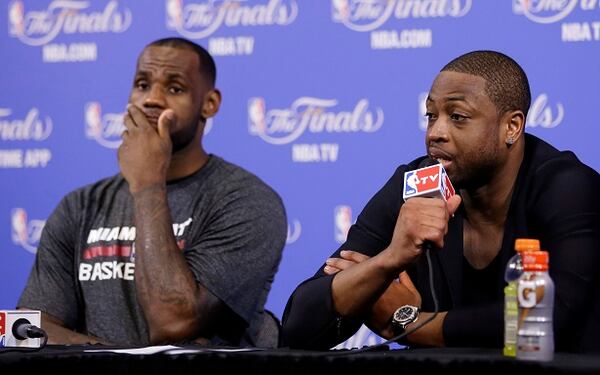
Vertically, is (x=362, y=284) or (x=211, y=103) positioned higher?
(x=211, y=103)

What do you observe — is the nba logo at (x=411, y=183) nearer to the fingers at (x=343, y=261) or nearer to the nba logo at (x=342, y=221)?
the fingers at (x=343, y=261)

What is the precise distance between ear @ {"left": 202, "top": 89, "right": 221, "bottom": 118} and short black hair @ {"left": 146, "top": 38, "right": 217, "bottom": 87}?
0.04 m

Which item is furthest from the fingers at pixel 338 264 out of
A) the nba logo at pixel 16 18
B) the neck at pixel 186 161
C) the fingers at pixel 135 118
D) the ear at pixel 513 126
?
the nba logo at pixel 16 18

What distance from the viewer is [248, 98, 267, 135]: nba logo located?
440cm

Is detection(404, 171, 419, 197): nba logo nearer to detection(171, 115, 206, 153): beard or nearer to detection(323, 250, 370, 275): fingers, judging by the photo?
detection(323, 250, 370, 275): fingers

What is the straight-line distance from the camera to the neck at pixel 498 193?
304cm

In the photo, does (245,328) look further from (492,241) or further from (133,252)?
(492,241)

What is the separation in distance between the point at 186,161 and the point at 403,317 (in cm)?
136

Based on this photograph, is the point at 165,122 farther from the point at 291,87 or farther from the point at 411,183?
the point at 411,183

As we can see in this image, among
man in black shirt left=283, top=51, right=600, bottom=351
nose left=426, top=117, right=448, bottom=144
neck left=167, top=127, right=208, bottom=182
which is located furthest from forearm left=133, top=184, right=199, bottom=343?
nose left=426, top=117, right=448, bottom=144

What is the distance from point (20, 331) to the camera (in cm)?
269

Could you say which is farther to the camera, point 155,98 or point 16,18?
point 16,18

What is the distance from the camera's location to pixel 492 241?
3041 millimetres

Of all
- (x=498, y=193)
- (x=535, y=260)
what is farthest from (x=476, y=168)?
(x=535, y=260)
